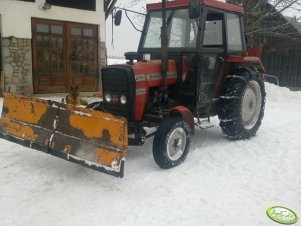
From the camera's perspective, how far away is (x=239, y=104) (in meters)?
5.52

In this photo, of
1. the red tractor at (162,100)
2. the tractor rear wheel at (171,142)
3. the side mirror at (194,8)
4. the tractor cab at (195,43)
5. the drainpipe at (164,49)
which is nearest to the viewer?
the red tractor at (162,100)

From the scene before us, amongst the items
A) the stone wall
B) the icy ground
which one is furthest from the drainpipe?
the stone wall

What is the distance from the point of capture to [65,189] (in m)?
3.88

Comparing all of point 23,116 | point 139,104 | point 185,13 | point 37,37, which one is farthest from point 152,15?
point 37,37

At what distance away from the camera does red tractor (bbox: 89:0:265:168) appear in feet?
14.9

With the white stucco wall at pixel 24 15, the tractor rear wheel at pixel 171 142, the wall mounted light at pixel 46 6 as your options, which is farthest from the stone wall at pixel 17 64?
the tractor rear wheel at pixel 171 142

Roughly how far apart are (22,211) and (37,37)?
325 inches

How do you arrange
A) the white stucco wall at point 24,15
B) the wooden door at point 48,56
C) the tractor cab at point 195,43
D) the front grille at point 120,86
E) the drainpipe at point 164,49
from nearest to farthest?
1. the front grille at point 120,86
2. the drainpipe at point 164,49
3. the tractor cab at point 195,43
4. the white stucco wall at point 24,15
5. the wooden door at point 48,56

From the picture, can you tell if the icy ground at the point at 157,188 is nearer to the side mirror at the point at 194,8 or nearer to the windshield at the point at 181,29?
the windshield at the point at 181,29

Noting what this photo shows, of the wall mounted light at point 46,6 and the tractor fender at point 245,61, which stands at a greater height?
the wall mounted light at point 46,6

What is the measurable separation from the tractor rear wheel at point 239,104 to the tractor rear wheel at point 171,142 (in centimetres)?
116

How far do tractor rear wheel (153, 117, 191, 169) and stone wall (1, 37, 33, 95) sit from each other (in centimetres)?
722

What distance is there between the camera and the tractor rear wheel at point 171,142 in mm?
4297

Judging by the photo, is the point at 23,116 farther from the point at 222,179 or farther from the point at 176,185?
the point at 222,179
